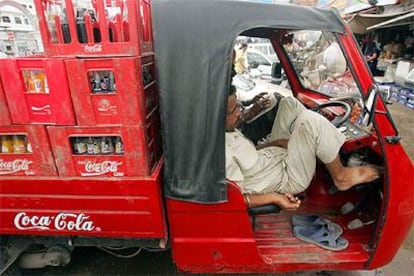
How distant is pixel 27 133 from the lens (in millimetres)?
1485

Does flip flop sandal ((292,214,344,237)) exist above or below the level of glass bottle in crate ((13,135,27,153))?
below

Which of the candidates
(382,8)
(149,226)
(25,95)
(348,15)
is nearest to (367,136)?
(149,226)

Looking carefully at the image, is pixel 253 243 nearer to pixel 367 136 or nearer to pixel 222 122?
pixel 222 122

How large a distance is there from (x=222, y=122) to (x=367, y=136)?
1.12m

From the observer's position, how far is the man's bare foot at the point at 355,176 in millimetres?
1826

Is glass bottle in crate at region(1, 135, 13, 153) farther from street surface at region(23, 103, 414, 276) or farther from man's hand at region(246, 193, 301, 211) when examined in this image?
man's hand at region(246, 193, 301, 211)

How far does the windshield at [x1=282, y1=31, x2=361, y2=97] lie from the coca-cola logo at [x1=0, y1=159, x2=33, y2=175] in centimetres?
202

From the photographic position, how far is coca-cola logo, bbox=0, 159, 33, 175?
1.54 metres

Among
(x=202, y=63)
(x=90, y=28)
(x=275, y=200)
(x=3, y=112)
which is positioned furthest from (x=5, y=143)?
(x=275, y=200)

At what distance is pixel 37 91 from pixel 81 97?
248mm

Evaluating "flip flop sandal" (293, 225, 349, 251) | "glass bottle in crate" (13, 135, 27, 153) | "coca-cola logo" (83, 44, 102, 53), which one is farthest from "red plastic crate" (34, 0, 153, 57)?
"flip flop sandal" (293, 225, 349, 251)

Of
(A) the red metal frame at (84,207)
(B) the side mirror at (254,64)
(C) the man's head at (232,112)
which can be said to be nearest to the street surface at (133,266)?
(A) the red metal frame at (84,207)

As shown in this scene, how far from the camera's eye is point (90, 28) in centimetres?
134

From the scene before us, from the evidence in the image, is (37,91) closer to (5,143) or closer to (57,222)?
(5,143)
